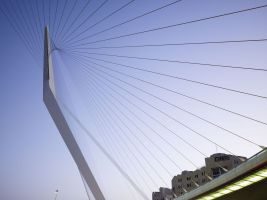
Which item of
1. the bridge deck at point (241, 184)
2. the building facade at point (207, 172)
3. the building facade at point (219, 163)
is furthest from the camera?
the building facade at point (207, 172)

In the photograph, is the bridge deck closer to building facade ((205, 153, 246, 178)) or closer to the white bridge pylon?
the white bridge pylon

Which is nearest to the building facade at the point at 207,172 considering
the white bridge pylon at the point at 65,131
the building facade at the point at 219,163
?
the building facade at the point at 219,163

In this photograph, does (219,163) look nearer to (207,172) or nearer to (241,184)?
(207,172)

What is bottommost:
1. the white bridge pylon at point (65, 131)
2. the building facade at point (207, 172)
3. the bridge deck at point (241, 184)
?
the bridge deck at point (241, 184)

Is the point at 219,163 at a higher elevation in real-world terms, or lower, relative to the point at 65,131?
lower

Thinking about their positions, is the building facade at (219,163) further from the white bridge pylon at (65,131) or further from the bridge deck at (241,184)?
the bridge deck at (241,184)

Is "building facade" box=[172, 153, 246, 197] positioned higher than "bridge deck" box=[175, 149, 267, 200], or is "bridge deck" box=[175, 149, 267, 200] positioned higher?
"building facade" box=[172, 153, 246, 197]

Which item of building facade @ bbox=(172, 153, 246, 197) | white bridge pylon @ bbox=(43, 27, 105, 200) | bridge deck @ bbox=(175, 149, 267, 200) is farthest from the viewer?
building facade @ bbox=(172, 153, 246, 197)

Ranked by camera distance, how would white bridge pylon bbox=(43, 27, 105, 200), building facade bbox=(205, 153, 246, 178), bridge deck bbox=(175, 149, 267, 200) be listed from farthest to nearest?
building facade bbox=(205, 153, 246, 178) → white bridge pylon bbox=(43, 27, 105, 200) → bridge deck bbox=(175, 149, 267, 200)

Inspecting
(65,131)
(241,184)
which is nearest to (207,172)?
(65,131)

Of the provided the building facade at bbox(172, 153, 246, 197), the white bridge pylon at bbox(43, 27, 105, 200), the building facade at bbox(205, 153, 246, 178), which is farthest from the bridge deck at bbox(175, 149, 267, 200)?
the building facade at bbox(205, 153, 246, 178)

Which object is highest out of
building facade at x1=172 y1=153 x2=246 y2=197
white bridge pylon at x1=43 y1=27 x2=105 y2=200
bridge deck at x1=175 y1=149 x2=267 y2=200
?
white bridge pylon at x1=43 y1=27 x2=105 y2=200

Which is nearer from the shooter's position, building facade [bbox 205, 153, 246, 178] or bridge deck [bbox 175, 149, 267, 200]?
bridge deck [bbox 175, 149, 267, 200]

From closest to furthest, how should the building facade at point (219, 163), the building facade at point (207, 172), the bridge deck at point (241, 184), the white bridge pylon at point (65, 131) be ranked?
1. the bridge deck at point (241, 184)
2. the white bridge pylon at point (65, 131)
3. the building facade at point (219, 163)
4. the building facade at point (207, 172)
